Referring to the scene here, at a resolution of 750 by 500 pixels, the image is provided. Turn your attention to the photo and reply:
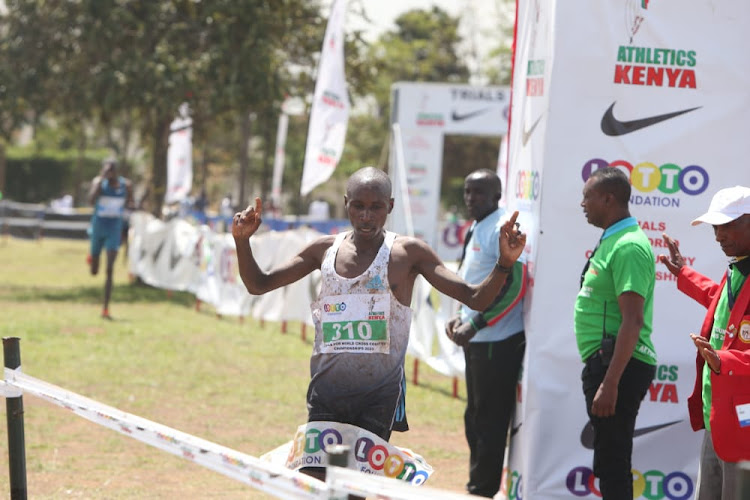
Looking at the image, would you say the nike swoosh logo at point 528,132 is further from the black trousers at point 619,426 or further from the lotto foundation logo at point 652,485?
the lotto foundation logo at point 652,485

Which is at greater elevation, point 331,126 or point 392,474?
point 331,126

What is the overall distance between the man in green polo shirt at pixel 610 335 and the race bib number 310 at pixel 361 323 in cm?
125

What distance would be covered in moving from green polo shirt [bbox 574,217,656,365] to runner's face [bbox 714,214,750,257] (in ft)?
2.02

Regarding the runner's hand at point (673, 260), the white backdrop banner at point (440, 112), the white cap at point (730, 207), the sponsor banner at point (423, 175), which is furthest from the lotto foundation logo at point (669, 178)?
the sponsor banner at point (423, 175)

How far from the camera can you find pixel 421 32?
62.6 meters

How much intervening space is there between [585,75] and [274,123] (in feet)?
58.0

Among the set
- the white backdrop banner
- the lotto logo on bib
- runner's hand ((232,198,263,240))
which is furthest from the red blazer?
the white backdrop banner

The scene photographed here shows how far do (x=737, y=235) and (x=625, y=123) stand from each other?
1760 millimetres

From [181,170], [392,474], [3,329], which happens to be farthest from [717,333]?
[181,170]

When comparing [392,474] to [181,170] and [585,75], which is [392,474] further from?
[181,170]

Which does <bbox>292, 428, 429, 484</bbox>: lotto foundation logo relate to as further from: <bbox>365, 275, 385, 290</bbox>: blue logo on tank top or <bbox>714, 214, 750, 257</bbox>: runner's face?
<bbox>714, 214, 750, 257</bbox>: runner's face

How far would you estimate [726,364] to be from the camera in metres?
4.41

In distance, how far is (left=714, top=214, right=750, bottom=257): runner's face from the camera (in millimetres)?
4609

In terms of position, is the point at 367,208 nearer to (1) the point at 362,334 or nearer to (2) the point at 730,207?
(1) the point at 362,334
